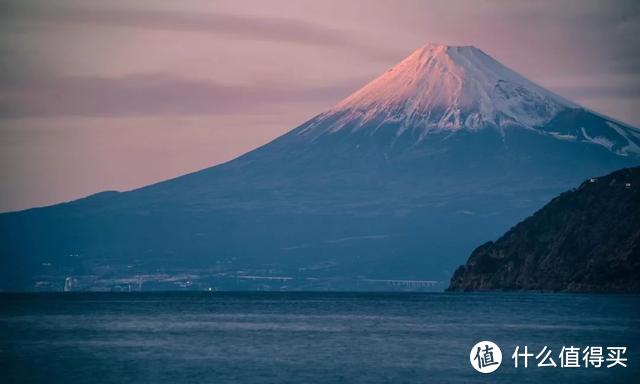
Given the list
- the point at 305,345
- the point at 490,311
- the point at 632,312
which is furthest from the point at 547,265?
the point at 305,345

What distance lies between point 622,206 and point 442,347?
81.9 m

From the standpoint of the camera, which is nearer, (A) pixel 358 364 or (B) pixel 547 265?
(A) pixel 358 364

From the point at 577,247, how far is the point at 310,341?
76.0 metres

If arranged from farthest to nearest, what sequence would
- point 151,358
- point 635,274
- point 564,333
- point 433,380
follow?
1. point 635,274
2. point 564,333
3. point 151,358
4. point 433,380

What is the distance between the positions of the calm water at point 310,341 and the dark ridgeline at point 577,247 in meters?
4.83

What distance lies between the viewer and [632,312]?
124m

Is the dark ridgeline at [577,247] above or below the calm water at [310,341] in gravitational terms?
above

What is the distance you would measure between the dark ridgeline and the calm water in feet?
15.8

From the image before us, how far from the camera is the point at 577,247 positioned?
169 m

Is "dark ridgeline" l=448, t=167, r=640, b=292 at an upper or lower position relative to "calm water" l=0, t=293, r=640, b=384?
Result: upper

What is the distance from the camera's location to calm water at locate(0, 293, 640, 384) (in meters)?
74.6

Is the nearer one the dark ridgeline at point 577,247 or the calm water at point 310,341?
the calm water at point 310,341

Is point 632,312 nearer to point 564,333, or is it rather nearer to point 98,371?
point 564,333

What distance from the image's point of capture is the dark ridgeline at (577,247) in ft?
525
